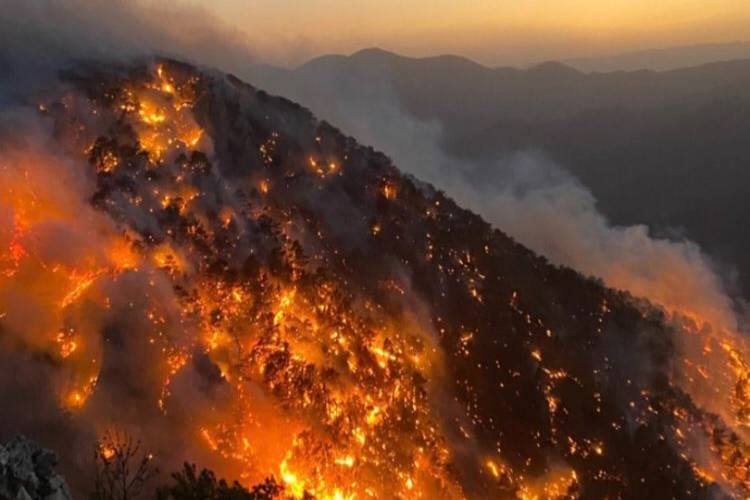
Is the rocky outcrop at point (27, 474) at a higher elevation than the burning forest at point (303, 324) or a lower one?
lower

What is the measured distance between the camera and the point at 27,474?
30656mm

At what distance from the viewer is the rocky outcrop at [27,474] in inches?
1164

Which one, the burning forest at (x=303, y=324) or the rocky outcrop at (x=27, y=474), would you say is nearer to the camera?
the rocky outcrop at (x=27, y=474)

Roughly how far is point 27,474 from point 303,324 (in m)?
38.4

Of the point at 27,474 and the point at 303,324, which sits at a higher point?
the point at 303,324

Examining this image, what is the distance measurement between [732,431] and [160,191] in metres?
80.5

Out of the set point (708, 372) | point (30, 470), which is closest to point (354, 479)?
point (30, 470)

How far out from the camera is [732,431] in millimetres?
94188

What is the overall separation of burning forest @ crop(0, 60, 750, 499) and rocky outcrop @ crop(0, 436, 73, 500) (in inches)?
623

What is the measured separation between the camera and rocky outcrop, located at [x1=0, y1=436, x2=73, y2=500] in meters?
29.6

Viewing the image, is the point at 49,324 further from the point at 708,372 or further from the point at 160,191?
the point at 708,372

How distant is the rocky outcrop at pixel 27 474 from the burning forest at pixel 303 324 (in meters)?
15.8

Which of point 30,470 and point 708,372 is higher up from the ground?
point 708,372

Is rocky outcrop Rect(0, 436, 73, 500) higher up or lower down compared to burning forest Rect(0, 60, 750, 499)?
lower down
